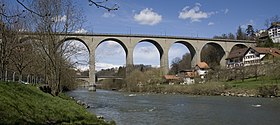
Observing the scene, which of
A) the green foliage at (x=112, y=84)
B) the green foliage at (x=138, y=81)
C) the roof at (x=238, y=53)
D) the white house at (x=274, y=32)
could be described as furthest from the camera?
the white house at (x=274, y=32)

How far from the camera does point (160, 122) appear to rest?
53.7ft

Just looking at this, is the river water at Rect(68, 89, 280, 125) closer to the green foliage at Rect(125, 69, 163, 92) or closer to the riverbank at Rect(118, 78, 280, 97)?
the riverbank at Rect(118, 78, 280, 97)

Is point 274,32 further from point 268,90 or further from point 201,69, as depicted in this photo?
point 268,90

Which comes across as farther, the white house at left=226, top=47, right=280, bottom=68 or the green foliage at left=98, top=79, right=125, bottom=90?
the green foliage at left=98, top=79, right=125, bottom=90

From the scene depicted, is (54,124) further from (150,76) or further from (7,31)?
(150,76)

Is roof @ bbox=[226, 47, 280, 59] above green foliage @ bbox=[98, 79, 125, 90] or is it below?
above

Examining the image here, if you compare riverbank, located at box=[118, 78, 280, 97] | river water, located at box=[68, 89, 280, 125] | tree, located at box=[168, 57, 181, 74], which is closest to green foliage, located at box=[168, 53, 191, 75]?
tree, located at box=[168, 57, 181, 74]

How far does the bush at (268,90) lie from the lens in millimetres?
41769

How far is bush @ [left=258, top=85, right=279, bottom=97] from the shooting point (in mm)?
41769

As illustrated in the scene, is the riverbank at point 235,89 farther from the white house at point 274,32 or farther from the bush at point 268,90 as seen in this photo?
the white house at point 274,32

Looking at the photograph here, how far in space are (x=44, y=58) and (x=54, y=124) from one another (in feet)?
48.3

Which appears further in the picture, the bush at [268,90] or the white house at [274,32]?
the white house at [274,32]

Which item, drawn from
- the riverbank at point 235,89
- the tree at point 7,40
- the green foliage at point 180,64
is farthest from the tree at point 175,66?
the tree at point 7,40

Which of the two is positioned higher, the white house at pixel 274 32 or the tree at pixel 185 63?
the white house at pixel 274 32
